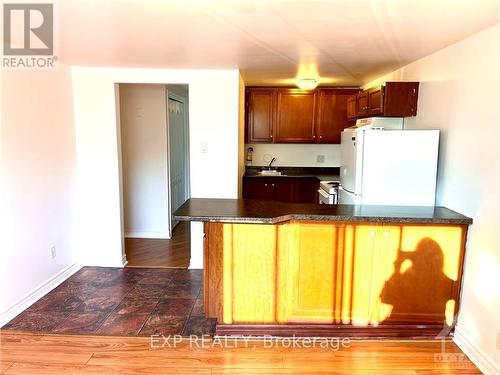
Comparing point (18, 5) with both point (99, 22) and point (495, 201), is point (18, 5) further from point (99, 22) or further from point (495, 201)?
point (495, 201)

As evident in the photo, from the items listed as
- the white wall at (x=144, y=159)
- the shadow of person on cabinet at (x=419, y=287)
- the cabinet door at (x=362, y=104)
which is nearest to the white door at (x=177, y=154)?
the white wall at (x=144, y=159)

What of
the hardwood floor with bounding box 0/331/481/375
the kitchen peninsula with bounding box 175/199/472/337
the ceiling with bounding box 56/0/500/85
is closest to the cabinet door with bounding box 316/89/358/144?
the ceiling with bounding box 56/0/500/85

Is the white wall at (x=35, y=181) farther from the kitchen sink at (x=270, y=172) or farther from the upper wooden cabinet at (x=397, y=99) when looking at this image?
the upper wooden cabinet at (x=397, y=99)

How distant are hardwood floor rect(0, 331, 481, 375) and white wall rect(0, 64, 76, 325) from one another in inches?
22.4

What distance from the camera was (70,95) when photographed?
3770 millimetres

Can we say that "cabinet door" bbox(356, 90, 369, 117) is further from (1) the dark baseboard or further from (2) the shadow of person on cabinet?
(1) the dark baseboard

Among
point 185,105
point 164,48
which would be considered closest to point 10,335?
point 164,48

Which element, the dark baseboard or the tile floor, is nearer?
the dark baseboard

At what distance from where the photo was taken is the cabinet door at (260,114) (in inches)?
206

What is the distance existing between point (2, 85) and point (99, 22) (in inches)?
43.0

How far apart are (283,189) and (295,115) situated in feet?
3.57

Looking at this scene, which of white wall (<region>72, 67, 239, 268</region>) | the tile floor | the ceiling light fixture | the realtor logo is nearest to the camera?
the realtor logo

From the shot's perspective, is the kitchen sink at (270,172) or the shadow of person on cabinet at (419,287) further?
the kitchen sink at (270,172)

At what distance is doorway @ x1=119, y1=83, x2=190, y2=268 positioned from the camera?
498 cm
